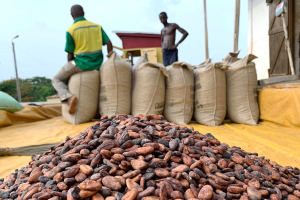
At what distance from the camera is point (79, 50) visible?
2.54 meters

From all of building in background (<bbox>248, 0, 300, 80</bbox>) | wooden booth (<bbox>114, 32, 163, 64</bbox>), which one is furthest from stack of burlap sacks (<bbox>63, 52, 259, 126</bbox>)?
wooden booth (<bbox>114, 32, 163, 64</bbox>)

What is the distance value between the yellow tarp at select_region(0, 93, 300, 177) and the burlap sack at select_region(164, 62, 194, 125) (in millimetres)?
253

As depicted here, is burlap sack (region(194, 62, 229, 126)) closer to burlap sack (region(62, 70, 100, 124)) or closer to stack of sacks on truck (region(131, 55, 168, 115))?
stack of sacks on truck (region(131, 55, 168, 115))

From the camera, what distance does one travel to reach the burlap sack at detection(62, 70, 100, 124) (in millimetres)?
2451

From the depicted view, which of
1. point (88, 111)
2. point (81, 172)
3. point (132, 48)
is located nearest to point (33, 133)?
point (88, 111)

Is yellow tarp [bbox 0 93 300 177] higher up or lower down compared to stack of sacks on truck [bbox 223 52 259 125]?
lower down

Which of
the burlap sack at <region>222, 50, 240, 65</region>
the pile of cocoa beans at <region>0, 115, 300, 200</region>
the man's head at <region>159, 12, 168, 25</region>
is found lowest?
the pile of cocoa beans at <region>0, 115, 300, 200</region>

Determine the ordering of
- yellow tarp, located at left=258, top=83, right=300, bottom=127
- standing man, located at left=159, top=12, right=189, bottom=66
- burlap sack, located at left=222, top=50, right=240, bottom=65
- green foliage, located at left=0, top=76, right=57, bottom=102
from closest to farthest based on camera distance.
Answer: yellow tarp, located at left=258, top=83, right=300, bottom=127 → burlap sack, located at left=222, top=50, right=240, bottom=65 → standing man, located at left=159, top=12, right=189, bottom=66 → green foliage, located at left=0, top=76, right=57, bottom=102

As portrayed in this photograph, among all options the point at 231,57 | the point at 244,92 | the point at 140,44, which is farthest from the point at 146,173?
the point at 140,44

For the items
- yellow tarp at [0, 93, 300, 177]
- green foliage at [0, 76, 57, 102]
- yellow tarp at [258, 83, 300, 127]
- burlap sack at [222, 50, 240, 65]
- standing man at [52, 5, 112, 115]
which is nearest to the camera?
yellow tarp at [0, 93, 300, 177]

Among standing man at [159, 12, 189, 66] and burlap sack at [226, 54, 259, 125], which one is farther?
standing man at [159, 12, 189, 66]

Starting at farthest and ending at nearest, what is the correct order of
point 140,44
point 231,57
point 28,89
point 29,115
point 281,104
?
point 28,89 → point 140,44 → point 29,115 → point 231,57 → point 281,104

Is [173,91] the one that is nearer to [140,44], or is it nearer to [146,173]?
[146,173]

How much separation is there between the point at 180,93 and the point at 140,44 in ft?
13.4
